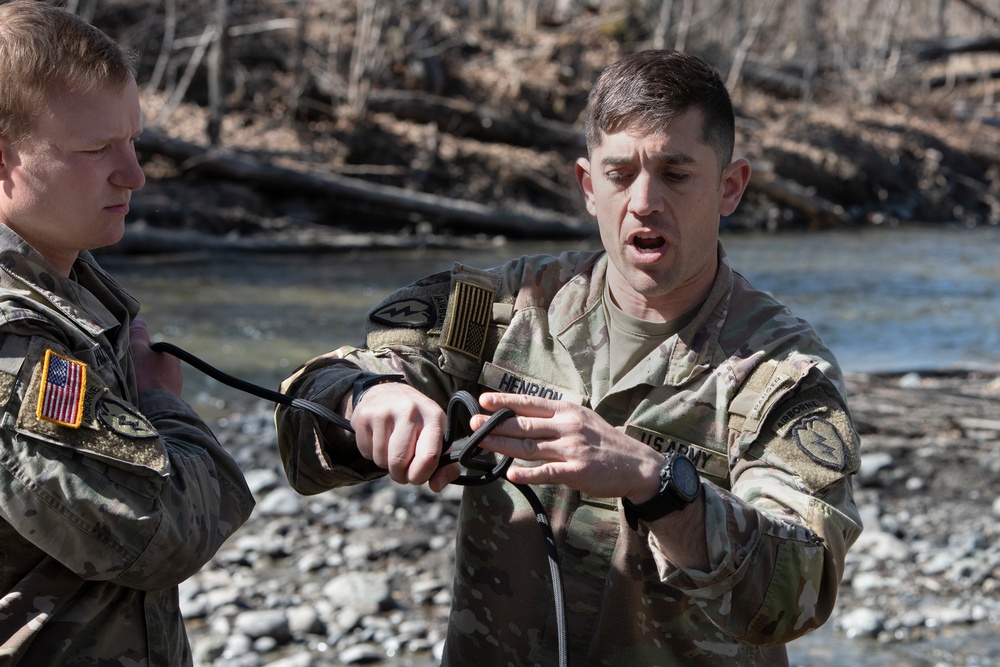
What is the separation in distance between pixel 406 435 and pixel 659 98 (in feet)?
2.73

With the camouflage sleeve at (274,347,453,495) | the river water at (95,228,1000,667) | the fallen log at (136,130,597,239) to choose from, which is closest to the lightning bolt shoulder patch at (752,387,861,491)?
the camouflage sleeve at (274,347,453,495)

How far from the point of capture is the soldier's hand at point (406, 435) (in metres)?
1.98

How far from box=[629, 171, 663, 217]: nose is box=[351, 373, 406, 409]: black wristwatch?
585 mm

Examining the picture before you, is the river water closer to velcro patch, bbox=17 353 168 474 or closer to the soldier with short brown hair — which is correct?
the soldier with short brown hair

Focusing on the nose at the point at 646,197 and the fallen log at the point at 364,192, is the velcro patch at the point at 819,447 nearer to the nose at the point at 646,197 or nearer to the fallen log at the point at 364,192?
the nose at the point at 646,197

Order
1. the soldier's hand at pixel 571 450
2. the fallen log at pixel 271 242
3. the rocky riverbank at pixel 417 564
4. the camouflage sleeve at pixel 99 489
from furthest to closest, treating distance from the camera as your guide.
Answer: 1. the fallen log at pixel 271 242
2. the rocky riverbank at pixel 417 564
3. the soldier's hand at pixel 571 450
4. the camouflage sleeve at pixel 99 489

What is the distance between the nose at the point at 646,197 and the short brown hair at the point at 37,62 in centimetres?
100

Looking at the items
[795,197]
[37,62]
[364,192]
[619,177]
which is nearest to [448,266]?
[364,192]

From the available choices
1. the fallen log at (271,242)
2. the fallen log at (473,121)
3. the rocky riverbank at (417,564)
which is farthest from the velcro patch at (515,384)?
the fallen log at (473,121)

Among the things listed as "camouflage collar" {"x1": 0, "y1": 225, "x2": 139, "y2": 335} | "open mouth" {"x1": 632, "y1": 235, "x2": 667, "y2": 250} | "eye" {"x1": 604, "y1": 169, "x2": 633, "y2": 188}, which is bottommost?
"camouflage collar" {"x1": 0, "y1": 225, "x2": 139, "y2": 335}

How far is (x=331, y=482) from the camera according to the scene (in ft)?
7.58

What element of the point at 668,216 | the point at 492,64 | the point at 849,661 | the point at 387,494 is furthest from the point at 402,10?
the point at 668,216

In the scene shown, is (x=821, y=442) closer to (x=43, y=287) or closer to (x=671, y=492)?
(x=671, y=492)

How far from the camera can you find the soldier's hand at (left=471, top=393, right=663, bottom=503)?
1.83 metres
